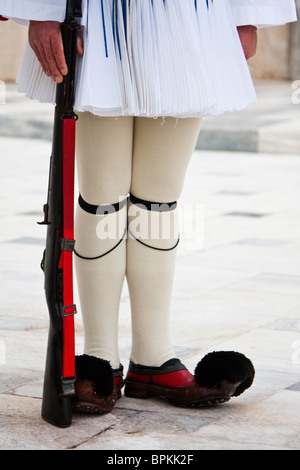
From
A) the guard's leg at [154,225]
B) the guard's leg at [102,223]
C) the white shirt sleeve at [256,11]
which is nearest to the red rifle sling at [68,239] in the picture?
the guard's leg at [102,223]

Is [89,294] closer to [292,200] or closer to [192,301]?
[192,301]

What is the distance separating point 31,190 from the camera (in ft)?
18.9

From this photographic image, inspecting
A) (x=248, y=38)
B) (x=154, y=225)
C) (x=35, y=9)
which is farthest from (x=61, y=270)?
(x=248, y=38)

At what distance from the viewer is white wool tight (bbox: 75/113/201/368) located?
7.24 ft

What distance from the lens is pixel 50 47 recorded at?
2.04m

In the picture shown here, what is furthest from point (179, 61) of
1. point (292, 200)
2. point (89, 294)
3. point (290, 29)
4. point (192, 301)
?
point (290, 29)

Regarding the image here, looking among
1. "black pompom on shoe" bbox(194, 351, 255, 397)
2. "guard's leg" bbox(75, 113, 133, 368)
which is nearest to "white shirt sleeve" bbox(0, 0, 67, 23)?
"guard's leg" bbox(75, 113, 133, 368)

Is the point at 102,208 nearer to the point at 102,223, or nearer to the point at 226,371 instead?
the point at 102,223

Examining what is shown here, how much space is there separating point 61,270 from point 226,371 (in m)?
0.46

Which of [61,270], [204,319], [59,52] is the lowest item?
[204,319]

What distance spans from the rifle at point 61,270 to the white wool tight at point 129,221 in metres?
0.11

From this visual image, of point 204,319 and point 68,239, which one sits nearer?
point 68,239

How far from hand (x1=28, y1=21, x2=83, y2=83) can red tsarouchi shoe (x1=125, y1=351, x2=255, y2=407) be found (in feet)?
2.45
